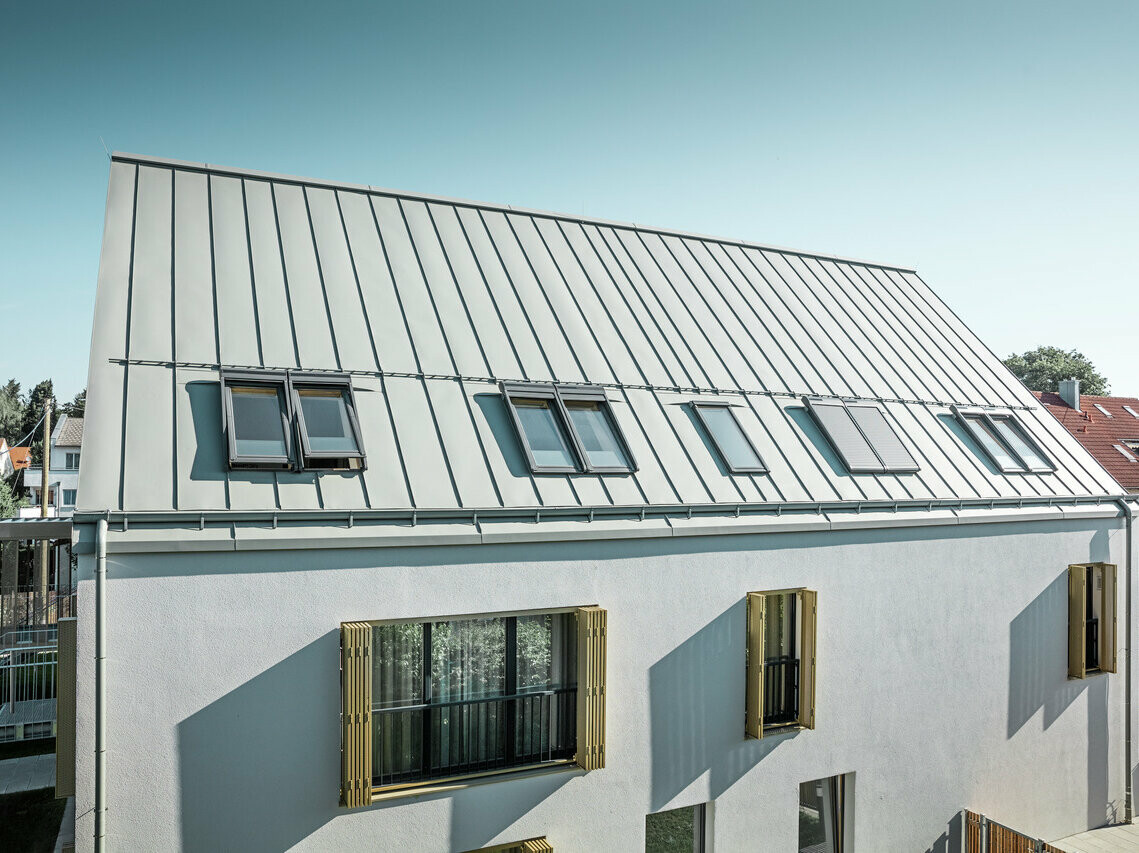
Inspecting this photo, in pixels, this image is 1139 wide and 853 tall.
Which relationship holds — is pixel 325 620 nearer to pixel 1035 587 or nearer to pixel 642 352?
pixel 642 352

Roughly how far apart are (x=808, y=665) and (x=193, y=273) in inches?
342

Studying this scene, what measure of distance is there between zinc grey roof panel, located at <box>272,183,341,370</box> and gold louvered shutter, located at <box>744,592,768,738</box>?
5593 millimetres

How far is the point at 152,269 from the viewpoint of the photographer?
903 centimetres

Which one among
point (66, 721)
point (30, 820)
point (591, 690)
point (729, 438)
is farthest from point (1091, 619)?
point (30, 820)

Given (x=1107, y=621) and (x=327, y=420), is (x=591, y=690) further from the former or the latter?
(x=1107, y=621)

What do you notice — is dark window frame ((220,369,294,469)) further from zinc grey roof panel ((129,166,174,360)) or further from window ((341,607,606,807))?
window ((341,607,606,807))

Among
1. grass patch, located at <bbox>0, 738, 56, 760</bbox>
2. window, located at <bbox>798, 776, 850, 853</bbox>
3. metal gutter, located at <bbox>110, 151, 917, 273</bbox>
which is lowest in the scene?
grass patch, located at <bbox>0, 738, 56, 760</bbox>

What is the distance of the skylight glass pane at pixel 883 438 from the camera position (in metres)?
11.1

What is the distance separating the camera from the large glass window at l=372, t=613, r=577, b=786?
7.80 metres

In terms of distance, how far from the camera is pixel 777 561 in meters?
9.65

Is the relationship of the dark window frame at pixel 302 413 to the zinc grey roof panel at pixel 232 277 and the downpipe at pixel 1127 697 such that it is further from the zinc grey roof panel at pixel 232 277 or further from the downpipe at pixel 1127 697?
the downpipe at pixel 1127 697

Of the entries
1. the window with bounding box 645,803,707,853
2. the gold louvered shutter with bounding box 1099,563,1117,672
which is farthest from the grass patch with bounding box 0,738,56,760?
the gold louvered shutter with bounding box 1099,563,1117,672

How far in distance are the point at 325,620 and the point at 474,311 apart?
4630mm

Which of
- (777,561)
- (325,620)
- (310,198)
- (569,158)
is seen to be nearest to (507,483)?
(325,620)
